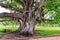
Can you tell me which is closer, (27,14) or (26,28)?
(26,28)

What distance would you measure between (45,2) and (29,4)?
71.3 inches

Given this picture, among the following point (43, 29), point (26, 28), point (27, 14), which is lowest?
point (43, 29)

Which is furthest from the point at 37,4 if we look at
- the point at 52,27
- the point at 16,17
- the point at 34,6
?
the point at 52,27

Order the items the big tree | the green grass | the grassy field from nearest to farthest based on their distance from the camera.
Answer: the big tree < the green grass < the grassy field

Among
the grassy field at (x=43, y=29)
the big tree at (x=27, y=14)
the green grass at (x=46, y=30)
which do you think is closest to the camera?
the big tree at (x=27, y=14)

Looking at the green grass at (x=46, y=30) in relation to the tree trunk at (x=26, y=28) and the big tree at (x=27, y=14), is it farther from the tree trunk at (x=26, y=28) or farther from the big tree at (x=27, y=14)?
the big tree at (x=27, y=14)

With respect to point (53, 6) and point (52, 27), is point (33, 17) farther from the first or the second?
point (52, 27)

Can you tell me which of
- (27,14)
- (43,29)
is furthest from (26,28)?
(43,29)

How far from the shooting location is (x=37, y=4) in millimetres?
20000

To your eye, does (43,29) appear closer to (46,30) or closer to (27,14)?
(46,30)

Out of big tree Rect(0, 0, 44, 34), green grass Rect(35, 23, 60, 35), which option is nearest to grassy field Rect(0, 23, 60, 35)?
green grass Rect(35, 23, 60, 35)

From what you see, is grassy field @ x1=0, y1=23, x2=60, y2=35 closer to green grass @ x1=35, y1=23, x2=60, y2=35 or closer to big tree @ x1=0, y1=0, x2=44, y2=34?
green grass @ x1=35, y1=23, x2=60, y2=35

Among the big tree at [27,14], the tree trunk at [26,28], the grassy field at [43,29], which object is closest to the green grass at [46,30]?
the grassy field at [43,29]

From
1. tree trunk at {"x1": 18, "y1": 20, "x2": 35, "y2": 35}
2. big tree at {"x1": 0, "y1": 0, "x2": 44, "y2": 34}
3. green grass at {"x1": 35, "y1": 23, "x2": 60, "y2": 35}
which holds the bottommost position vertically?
green grass at {"x1": 35, "y1": 23, "x2": 60, "y2": 35}
